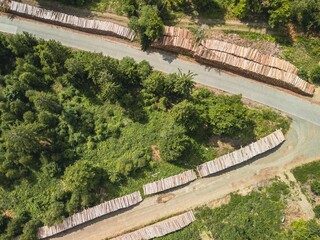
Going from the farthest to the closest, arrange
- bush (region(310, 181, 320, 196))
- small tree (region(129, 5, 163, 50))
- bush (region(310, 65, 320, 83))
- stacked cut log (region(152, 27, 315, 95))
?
small tree (region(129, 5, 163, 50)) → stacked cut log (region(152, 27, 315, 95)) → bush (region(310, 65, 320, 83)) → bush (region(310, 181, 320, 196))

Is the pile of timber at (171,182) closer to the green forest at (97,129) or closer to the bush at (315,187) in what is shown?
the green forest at (97,129)

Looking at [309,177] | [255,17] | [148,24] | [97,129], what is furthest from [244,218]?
[148,24]

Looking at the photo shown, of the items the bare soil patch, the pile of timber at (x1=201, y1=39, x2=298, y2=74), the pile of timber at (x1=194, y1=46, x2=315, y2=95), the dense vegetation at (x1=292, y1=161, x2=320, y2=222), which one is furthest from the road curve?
the bare soil patch

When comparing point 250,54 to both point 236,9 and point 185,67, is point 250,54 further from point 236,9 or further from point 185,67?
point 185,67

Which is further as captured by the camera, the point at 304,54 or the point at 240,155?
the point at 304,54

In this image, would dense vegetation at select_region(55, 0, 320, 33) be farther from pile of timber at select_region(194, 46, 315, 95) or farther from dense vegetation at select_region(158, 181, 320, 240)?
dense vegetation at select_region(158, 181, 320, 240)

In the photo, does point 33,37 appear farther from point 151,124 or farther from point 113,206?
point 113,206

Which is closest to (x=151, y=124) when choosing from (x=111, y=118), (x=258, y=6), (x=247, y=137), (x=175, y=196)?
(x=111, y=118)
